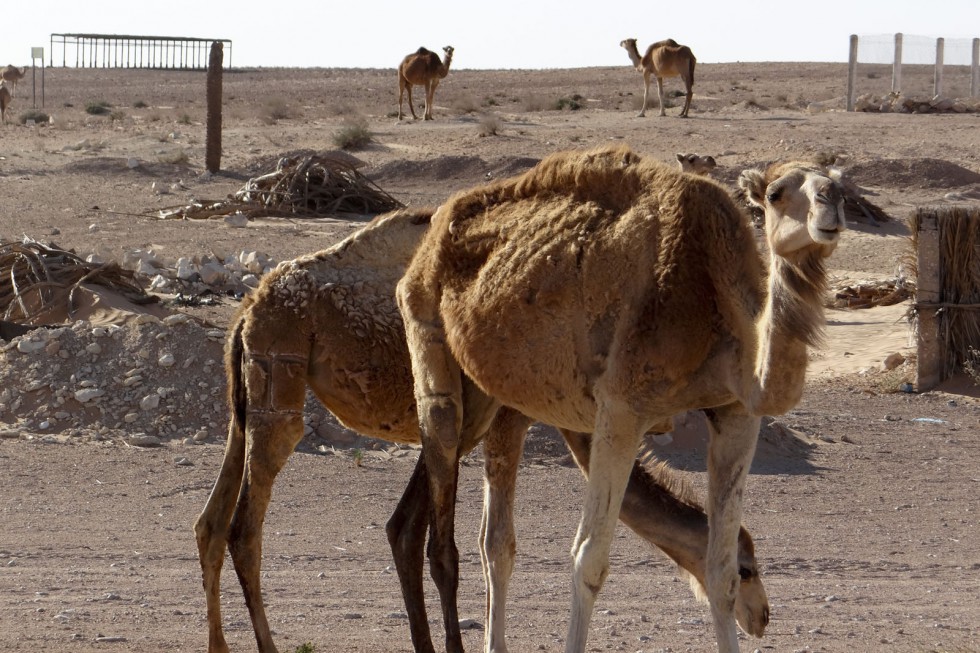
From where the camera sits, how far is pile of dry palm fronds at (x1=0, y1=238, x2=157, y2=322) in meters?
13.6

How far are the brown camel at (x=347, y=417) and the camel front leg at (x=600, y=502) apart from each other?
90cm

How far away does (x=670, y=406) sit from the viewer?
5309mm

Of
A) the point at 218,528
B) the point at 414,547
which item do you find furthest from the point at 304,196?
the point at 414,547

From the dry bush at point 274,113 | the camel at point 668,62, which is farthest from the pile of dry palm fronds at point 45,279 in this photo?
the dry bush at point 274,113

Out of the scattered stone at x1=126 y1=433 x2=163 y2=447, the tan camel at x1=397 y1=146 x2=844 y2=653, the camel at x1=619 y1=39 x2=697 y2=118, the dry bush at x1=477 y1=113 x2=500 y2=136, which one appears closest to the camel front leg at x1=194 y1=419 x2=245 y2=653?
the tan camel at x1=397 y1=146 x2=844 y2=653

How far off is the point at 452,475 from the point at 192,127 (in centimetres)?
3627

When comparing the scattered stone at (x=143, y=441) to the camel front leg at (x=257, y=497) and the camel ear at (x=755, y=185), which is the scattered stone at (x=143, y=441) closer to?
the camel front leg at (x=257, y=497)

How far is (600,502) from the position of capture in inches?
213

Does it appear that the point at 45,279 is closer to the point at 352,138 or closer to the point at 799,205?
the point at 799,205

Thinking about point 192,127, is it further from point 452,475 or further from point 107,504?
point 452,475

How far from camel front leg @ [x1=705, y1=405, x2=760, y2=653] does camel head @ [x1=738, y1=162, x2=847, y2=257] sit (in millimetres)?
882

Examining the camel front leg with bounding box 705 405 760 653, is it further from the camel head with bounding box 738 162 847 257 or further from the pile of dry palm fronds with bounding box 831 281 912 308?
the pile of dry palm fronds with bounding box 831 281 912 308

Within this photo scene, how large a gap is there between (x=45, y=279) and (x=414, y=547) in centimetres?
859

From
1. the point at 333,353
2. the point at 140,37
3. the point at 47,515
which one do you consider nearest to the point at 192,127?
the point at 47,515
